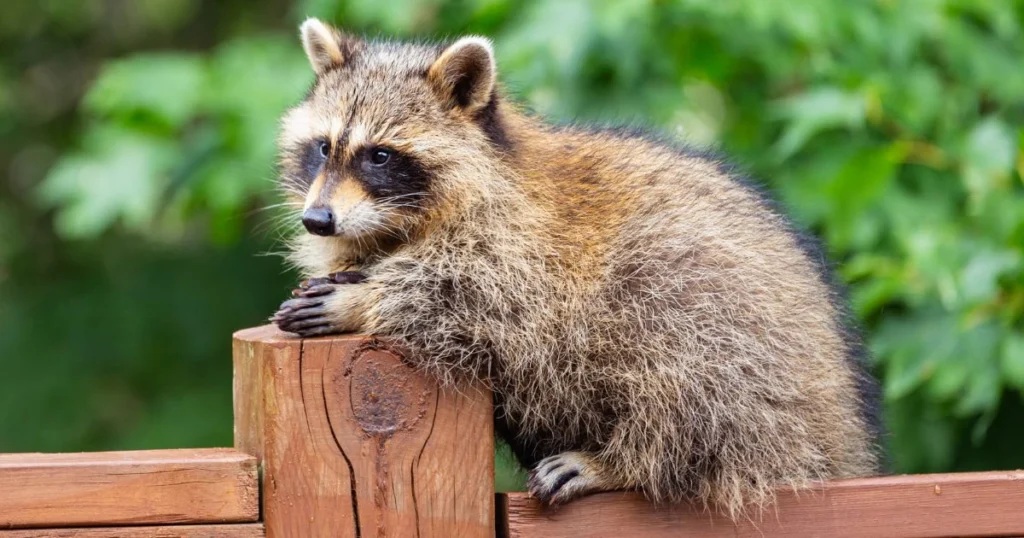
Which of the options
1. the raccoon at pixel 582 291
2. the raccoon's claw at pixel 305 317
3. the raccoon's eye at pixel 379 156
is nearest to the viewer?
the raccoon's claw at pixel 305 317

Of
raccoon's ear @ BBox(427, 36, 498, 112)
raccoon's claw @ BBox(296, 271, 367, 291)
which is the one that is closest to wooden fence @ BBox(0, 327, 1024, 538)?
raccoon's claw @ BBox(296, 271, 367, 291)

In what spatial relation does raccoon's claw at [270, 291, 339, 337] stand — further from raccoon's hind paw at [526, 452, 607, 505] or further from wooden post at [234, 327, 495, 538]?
raccoon's hind paw at [526, 452, 607, 505]

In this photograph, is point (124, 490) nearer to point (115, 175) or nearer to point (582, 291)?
point (582, 291)

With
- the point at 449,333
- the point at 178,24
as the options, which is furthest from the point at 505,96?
the point at 178,24

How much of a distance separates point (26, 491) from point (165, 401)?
17.4ft

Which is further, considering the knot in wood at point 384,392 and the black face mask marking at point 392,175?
the black face mask marking at point 392,175

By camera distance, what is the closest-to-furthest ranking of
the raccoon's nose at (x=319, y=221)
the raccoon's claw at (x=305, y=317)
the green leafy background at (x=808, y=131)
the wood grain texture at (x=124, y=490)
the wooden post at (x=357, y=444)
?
1. the wood grain texture at (x=124, y=490)
2. the wooden post at (x=357, y=444)
3. the raccoon's claw at (x=305, y=317)
4. the raccoon's nose at (x=319, y=221)
5. the green leafy background at (x=808, y=131)

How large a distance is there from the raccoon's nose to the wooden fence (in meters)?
0.58

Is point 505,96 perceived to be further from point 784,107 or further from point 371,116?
point 784,107

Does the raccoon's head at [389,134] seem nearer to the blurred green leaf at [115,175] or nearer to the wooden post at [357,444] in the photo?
the wooden post at [357,444]

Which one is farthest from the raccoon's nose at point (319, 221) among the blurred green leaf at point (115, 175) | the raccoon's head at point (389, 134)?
the blurred green leaf at point (115, 175)

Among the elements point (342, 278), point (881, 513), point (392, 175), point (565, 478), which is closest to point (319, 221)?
point (342, 278)

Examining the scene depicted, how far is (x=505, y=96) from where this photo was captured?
164 inches

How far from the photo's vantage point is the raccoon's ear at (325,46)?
3996 mm
